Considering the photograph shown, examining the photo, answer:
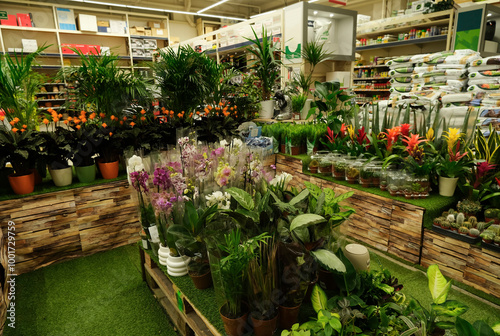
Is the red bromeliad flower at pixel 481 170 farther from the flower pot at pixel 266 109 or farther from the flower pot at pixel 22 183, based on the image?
the flower pot at pixel 22 183

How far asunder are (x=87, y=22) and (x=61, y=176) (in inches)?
305

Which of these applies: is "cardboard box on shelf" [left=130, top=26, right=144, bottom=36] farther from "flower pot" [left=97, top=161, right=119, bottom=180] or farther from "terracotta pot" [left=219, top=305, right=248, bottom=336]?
"terracotta pot" [left=219, top=305, right=248, bottom=336]

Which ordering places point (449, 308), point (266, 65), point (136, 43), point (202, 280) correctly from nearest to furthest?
1. point (449, 308)
2. point (202, 280)
3. point (266, 65)
4. point (136, 43)

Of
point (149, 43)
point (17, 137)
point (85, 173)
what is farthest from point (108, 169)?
point (149, 43)

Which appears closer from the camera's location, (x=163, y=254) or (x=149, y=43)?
(x=163, y=254)

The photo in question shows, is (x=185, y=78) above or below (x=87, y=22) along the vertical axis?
below

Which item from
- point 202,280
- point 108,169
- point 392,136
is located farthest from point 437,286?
point 108,169

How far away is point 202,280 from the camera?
1.38 m

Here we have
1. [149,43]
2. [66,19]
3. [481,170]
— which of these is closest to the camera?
[481,170]

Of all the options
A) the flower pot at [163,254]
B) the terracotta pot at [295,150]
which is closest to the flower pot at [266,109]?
the terracotta pot at [295,150]

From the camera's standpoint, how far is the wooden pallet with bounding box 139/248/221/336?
52.0 inches

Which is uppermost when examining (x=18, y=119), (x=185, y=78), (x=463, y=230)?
(x=185, y=78)

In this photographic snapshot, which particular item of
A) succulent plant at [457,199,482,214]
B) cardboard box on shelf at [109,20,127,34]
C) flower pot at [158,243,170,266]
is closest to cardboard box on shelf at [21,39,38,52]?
cardboard box on shelf at [109,20,127,34]

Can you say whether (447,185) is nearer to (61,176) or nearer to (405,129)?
(405,129)
